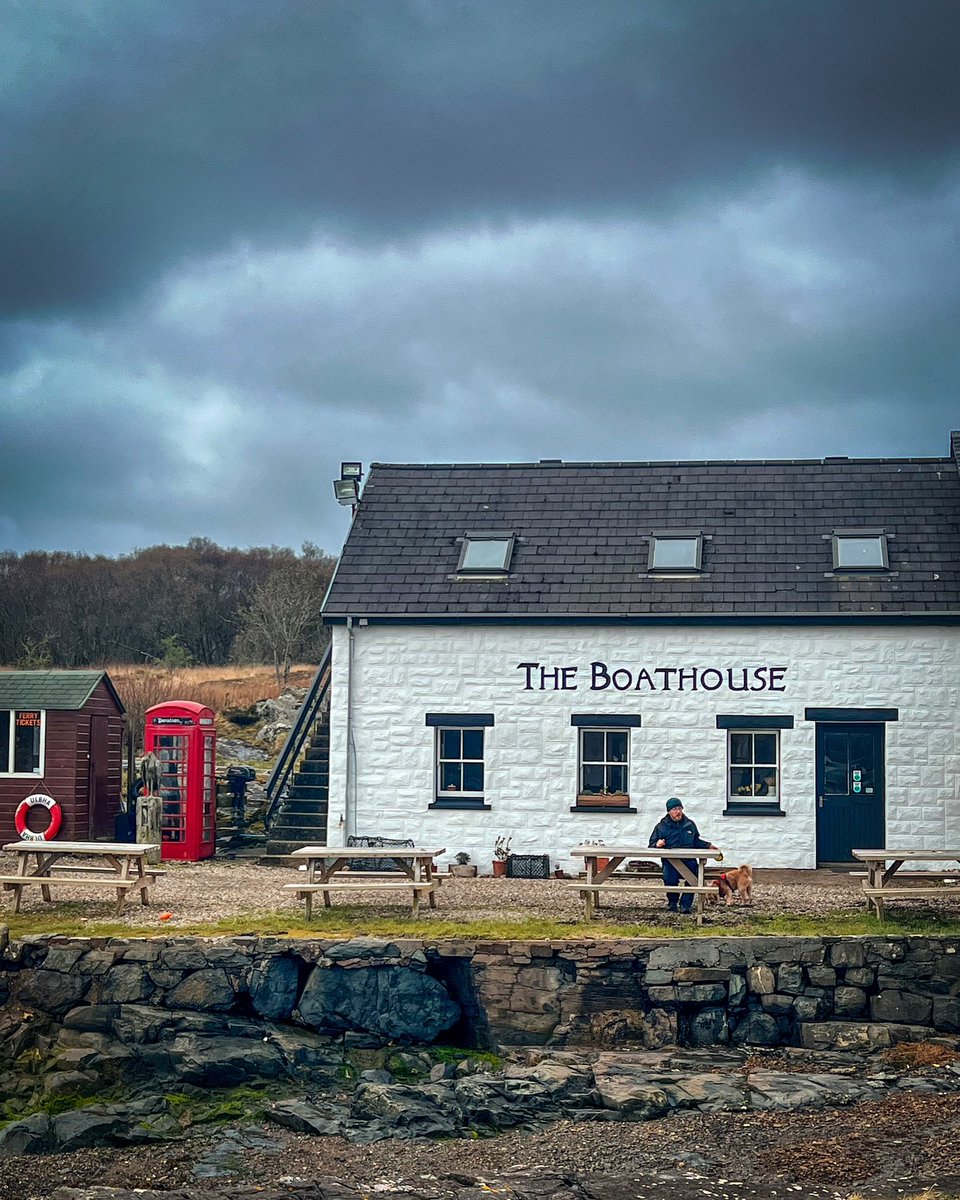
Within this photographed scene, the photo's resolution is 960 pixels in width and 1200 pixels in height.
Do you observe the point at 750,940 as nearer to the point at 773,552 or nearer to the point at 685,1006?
the point at 685,1006

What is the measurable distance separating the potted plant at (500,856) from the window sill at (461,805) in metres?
0.61

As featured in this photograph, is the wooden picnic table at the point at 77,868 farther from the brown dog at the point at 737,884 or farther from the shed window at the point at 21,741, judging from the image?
the brown dog at the point at 737,884

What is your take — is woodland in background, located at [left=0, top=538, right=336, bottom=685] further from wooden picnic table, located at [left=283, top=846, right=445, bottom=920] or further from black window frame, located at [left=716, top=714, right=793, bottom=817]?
wooden picnic table, located at [left=283, top=846, right=445, bottom=920]

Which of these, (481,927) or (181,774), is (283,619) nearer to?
(181,774)

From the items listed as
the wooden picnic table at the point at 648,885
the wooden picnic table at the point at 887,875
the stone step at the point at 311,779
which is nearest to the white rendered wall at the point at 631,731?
the stone step at the point at 311,779

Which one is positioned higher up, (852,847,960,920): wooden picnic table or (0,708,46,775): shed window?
(0,708,46,775): shed window

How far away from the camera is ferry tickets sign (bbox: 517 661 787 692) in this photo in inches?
889

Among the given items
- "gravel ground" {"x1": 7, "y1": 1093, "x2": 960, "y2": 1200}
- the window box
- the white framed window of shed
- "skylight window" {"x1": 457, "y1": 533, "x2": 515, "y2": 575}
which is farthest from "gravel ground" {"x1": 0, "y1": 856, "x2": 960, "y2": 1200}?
"skylight window" {"x1": 457, "y1": 533, "x2": 515, "y2": 575}

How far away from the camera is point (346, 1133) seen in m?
13.2

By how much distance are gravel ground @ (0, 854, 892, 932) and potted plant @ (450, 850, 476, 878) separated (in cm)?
72

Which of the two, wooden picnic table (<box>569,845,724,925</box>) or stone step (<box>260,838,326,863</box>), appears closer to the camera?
wooden picnic table (<box>569,845,724,925</box>)

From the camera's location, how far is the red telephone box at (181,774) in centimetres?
2327

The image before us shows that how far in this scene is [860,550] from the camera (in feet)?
77.1

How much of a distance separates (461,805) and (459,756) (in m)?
0.88
